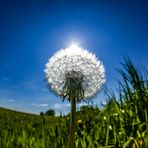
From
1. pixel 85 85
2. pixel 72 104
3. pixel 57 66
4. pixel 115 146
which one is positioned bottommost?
pixel 115 146

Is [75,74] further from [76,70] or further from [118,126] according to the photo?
[118,126]

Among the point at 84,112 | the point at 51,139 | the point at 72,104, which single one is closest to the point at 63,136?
the point at 51,139

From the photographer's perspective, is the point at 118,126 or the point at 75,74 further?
the point at 118,126

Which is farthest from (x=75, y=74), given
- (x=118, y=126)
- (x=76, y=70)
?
(x=118, y=126)

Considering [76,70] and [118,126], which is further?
[118,126]

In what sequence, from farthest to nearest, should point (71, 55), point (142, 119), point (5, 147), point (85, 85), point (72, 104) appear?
point (5, 147), point (142, 119), point (71, 55), point (85, 85), point (72, 104)

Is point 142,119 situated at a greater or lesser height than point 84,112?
lesser

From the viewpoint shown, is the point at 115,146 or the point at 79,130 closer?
the point at 115,146

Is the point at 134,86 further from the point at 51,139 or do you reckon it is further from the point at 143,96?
the point at 51,139
